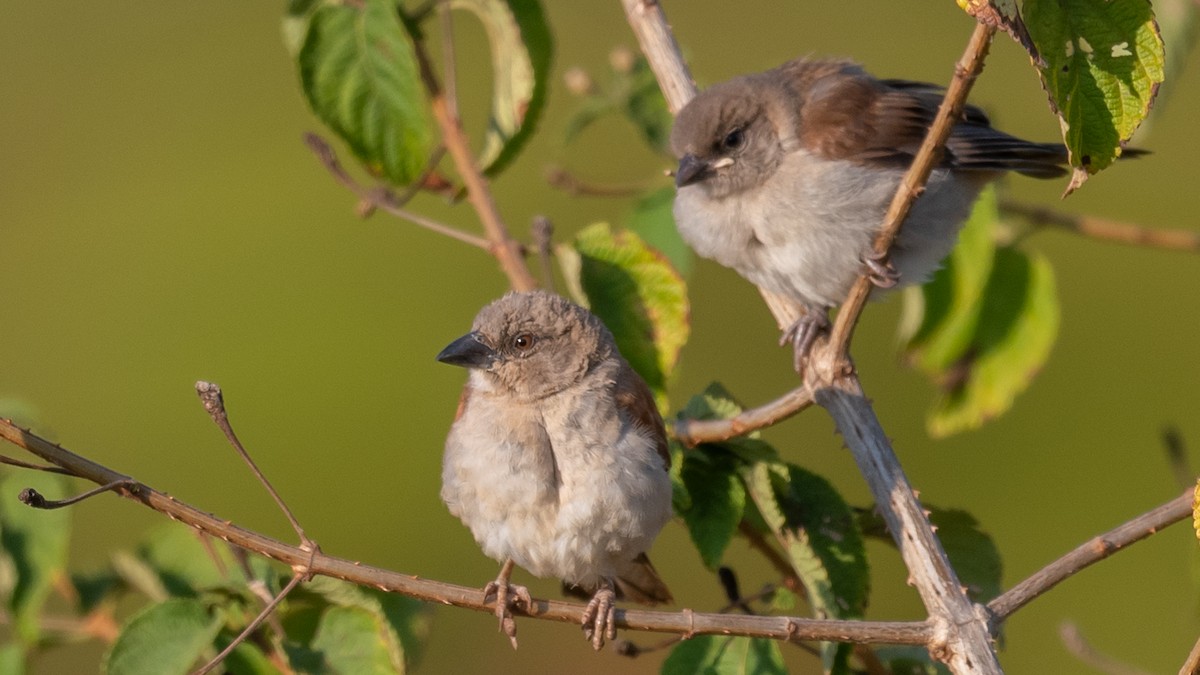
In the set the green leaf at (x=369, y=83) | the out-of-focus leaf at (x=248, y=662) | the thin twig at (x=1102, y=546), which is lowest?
the thin twig at (x=1102, y=546)

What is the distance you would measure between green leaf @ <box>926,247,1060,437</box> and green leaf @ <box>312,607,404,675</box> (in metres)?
2.19

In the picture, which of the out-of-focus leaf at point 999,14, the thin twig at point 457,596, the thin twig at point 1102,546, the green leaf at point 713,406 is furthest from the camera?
the green leaf at point 713,406

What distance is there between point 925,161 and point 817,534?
103cm

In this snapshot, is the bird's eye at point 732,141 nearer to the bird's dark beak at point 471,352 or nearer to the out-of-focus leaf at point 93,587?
the bird's dark beak at point 471,352

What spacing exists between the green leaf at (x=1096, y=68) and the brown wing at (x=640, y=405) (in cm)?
148

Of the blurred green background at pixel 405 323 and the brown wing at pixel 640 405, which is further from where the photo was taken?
the blurred green background at pixel 405 323

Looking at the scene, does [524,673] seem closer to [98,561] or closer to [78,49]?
[98,561]

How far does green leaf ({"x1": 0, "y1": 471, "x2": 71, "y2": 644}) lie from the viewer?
11.2 feet

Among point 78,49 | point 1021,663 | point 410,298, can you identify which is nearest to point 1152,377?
point 1021,663

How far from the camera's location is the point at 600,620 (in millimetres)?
2986

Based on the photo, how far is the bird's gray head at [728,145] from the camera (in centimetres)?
443

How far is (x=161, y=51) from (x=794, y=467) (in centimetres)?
1348

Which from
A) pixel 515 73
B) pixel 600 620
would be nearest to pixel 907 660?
pixel 600 620

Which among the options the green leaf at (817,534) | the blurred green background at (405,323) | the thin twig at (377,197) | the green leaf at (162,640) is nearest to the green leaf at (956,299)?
the green leaf at (817,534)
